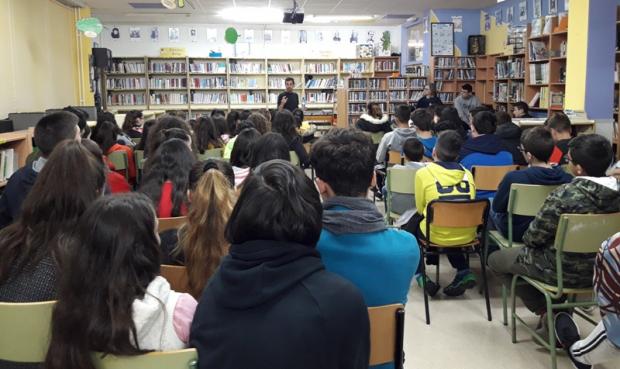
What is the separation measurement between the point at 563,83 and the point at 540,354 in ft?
22.1

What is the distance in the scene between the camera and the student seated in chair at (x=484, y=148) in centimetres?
477

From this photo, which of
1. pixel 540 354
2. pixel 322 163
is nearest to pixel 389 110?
pixel 540 354

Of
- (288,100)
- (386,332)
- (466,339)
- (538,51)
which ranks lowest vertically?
(466,339)

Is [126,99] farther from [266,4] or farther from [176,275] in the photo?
[176,275]

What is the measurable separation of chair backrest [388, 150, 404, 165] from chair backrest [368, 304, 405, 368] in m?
4.32

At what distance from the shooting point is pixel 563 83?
886 centimetres

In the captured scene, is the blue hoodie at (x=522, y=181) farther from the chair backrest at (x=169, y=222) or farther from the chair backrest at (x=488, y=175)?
the chair backrest at (x=169, y=222)

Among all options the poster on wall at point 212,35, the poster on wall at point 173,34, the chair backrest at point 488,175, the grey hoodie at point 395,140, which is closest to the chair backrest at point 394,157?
the grey hoodie at point 395,140

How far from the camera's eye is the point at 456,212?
352cm

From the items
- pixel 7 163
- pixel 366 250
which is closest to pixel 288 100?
pixel 7 163

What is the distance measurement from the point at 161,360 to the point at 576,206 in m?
2.23

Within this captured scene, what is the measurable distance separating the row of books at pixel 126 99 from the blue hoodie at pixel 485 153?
1090 cm

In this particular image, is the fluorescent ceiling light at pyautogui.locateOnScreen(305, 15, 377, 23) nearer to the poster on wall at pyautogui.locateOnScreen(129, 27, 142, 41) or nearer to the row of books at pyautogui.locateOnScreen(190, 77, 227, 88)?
the row of books at pyautogui.locateOnScreen(190, 77, 227, 88)

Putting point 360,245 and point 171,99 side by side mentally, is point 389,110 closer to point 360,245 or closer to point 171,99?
point 171,99
